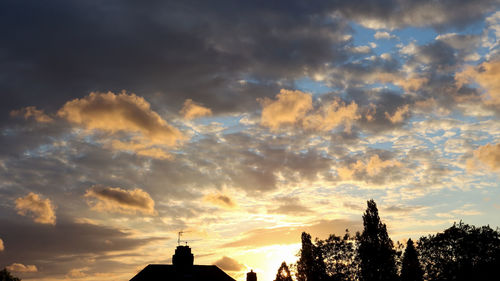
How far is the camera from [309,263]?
71125mm

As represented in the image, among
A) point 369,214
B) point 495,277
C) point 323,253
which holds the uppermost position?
point 369,214

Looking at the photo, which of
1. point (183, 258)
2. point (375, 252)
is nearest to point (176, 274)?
point (183, 258)

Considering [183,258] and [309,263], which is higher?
[183,258]

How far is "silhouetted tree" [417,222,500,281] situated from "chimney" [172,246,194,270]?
129 ft

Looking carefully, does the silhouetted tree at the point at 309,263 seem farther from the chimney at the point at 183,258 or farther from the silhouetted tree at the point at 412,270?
the chimney at the point at 183,258

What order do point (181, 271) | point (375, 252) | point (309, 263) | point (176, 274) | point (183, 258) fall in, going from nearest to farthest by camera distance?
1. point (176, 274)
2. point (181, 271)
3. point (183, 258)
4. point (375, 252)
5. point (309, 263)

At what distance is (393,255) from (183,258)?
33.2 meters

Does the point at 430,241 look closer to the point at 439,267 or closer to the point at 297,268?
the point at 439,267

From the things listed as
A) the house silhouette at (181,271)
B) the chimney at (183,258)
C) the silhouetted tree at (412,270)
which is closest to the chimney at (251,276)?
the house silhouette at (181,271)

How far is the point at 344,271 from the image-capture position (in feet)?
213

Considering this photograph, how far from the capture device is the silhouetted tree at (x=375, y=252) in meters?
64.5

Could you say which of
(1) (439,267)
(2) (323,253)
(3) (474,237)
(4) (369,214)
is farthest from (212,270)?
(3) (474,237)

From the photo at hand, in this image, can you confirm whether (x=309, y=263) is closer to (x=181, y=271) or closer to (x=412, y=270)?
(x=412, y=270)

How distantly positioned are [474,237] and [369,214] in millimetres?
16276
